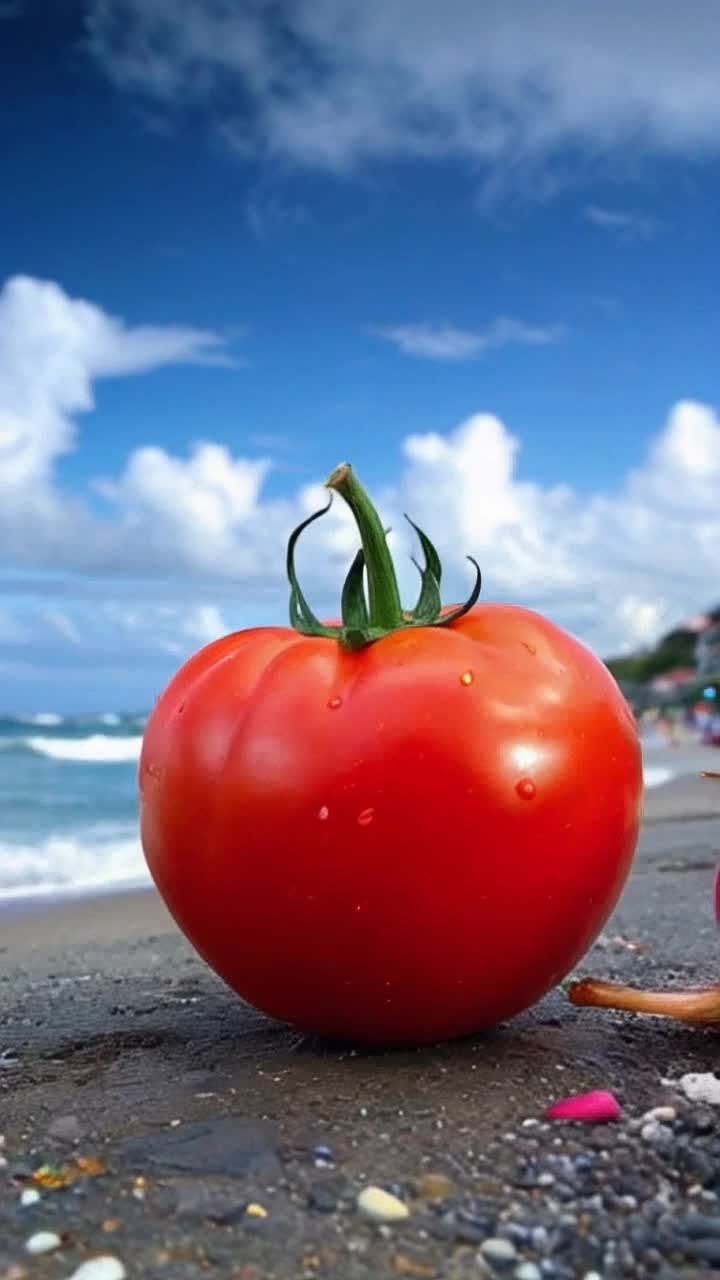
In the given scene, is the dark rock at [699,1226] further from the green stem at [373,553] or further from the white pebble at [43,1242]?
the green stem at [373,553]

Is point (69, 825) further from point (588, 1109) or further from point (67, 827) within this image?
point (588, 1109)

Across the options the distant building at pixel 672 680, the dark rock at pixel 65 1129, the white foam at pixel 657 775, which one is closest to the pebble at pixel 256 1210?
the dark rock at pixel 65 1129

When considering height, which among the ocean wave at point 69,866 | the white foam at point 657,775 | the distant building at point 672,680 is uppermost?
the distant building at point 672,680

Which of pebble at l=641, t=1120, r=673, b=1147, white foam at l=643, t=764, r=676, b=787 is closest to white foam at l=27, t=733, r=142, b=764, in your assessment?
white foam at l=643, t=764, r=676, b=787

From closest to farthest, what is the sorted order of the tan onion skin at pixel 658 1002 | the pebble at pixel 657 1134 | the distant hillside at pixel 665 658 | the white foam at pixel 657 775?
the pebble at pixel 657 1134, the tan onion skin at pixel 658 1002, the white foam at pixel 657 775, the distant hillside at pixel 665 658

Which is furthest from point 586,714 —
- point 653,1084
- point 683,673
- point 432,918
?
point 683,673

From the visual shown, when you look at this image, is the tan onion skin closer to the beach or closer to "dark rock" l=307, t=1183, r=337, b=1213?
the beach

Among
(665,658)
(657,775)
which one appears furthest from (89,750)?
(665,658)
